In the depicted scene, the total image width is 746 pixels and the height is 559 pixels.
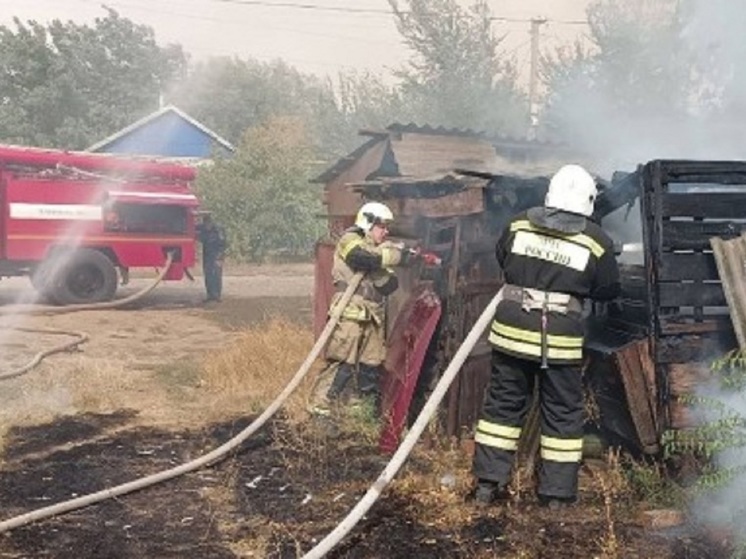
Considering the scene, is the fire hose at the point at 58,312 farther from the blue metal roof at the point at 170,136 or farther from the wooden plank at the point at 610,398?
the blue metal roof at the point at 170,136

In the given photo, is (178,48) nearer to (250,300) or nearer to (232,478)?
(250,300)

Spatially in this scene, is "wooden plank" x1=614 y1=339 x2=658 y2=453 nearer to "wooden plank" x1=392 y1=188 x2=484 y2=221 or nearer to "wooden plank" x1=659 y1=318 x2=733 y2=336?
"wooden plank" x1=659 y1=318 x2=733 y2=336

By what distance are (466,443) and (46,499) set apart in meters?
2.40

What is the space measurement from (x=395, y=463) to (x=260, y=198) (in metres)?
19.7

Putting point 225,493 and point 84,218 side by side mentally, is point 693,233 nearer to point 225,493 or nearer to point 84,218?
point 225,493

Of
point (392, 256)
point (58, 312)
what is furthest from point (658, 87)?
point (392, 256)

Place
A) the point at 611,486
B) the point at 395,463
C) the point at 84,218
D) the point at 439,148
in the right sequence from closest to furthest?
the point at 395,463, the point at 611,486, the point at 439,148, the point at 84,218

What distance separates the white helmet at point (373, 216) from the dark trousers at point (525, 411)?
179 centimetres

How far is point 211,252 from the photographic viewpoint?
1486cm

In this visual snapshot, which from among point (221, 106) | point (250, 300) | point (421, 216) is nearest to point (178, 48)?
point (221, 106)

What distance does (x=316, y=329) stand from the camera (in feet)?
27.1

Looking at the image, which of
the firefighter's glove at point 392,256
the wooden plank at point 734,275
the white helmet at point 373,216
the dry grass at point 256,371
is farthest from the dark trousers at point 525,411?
the dry grass at point 256,371

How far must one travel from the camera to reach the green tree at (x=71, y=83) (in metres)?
35.9

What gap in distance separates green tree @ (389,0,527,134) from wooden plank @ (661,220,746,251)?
25.0 metres
